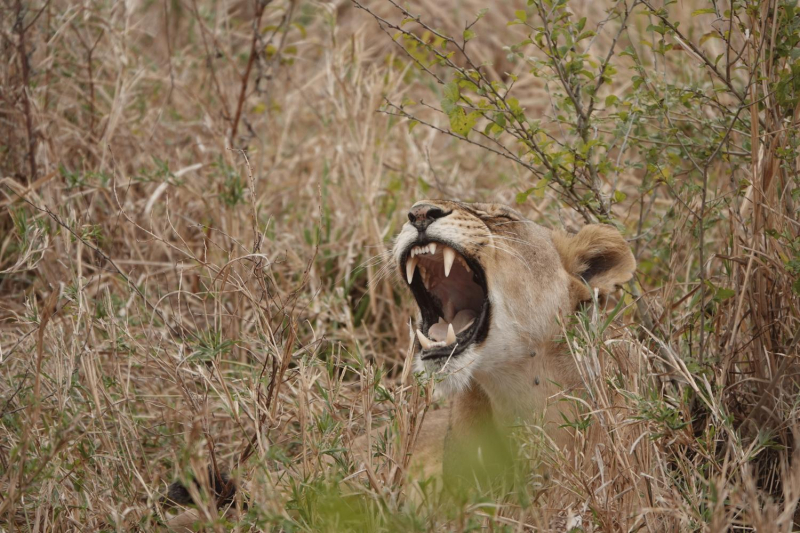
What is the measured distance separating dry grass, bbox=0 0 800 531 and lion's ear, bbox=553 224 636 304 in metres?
0.15

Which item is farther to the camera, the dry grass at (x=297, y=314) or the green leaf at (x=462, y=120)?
the green leaf at (x=462, y=120)

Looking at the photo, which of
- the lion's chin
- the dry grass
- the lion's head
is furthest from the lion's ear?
the lion's chin

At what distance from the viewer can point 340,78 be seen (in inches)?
215

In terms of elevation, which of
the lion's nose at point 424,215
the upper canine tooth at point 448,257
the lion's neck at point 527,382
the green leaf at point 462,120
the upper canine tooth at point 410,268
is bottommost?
the lion's neck at point 527,382

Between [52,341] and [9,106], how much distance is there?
1.91 metres

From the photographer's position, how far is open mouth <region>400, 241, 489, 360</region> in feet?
11.5

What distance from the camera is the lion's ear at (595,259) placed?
3496 mm

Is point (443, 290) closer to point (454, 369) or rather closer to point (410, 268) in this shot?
point (410, 268)

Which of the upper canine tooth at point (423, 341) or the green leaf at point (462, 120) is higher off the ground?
the green leaf at point (462, 120)

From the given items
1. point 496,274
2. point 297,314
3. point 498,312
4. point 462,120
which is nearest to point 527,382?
point 498,312

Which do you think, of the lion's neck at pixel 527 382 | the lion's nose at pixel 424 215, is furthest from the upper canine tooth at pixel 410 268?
the lion's neck at pixel 527 382

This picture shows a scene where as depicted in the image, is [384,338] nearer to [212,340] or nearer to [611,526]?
[212,340]

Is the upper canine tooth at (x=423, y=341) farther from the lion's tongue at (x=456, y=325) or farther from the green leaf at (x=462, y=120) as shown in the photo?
the green leaf at (x=462, y=120)

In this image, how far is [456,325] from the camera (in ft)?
12.1
